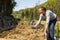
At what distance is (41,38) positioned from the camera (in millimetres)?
13367

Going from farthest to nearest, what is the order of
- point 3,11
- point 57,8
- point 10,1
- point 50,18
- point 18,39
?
point 10,1, point 3,11, point 57,8, point 18,39, point 50,18

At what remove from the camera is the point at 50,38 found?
863 centimetres

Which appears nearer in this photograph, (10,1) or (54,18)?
(54,18)

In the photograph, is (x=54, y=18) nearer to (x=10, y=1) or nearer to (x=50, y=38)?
(x=50, y=38)

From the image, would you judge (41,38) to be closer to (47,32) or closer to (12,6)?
(47,32)

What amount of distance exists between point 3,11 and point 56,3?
485 centimetres

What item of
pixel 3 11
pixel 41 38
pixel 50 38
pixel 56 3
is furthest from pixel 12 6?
pixel 50 38

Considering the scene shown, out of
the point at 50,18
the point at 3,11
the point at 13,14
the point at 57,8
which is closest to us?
the point at 50,18

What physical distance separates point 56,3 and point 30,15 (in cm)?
264

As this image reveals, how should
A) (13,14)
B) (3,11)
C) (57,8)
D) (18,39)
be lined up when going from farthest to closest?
(13,14), (3,11), (57,8), (18,39)

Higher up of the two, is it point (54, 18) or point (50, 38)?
point (54, 18)

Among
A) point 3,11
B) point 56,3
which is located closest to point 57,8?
point 56,3

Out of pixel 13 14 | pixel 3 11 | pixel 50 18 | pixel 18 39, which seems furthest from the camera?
pixel 13 14

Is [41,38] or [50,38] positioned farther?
[41,38]
